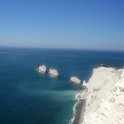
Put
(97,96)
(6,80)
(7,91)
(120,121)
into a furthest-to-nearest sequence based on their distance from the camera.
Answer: (6,80), (7,91), (97,96), (120,121)

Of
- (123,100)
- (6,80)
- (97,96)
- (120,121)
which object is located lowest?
(6,80)

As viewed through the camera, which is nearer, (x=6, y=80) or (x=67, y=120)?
(x=67, y=120)

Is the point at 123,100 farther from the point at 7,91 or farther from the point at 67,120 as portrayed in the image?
the point at 7,91

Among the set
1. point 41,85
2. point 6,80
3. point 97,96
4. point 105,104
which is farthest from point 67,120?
point 6,80

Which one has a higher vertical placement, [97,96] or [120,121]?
[120,121]

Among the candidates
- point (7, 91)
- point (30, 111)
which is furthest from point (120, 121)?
point (7, 91)

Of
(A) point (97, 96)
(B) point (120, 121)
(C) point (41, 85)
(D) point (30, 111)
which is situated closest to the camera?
(B) point (120, 121)
